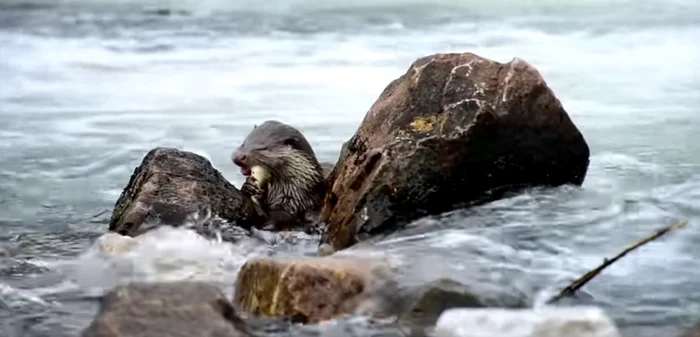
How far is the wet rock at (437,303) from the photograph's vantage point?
3.28 m

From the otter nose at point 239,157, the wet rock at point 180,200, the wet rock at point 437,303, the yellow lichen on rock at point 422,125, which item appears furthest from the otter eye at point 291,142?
the wet rock at point 437,303

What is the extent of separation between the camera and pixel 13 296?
4008mm

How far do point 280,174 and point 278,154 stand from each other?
0.30 feet

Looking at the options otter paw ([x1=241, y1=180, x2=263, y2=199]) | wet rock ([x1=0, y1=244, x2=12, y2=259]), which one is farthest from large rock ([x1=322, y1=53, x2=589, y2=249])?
wet rock ([x1=0, y1=244, x2=12, y2=259])

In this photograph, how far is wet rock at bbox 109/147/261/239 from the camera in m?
4.65

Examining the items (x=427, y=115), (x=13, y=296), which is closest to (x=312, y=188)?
(x=427, y=115)

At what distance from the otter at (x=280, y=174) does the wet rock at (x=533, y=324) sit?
2.07 m

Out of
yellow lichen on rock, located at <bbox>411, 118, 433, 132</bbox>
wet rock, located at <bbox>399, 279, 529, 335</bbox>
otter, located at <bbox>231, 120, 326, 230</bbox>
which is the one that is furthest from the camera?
otter, located at <bbox>231, 120, 326, 230</bbox>

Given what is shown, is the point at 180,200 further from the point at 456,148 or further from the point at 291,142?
the point at 456,148

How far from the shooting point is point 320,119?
893cm

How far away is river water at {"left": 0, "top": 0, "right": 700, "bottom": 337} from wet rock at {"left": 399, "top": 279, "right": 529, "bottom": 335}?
217 mm

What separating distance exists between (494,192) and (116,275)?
4.77 feet

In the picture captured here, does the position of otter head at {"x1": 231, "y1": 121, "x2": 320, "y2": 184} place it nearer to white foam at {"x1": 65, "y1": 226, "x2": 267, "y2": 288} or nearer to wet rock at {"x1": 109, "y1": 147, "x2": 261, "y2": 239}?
wet rock at {"x1": 109, "y1": 147, "x2": 261, "y2": 239}

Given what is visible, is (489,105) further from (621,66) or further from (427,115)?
(621,66)
